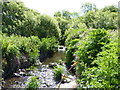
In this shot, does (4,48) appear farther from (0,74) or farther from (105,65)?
(105,65)

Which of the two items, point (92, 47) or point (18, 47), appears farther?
point (18, 47)

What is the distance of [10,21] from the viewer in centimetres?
1330

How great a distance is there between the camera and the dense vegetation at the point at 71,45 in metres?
2.08

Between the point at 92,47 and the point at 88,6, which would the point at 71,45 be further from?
the point at 88,6

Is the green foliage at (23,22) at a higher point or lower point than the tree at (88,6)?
lower

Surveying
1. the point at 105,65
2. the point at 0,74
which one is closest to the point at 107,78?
the point at 105,65

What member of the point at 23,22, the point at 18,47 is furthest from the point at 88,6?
the point at 18,47

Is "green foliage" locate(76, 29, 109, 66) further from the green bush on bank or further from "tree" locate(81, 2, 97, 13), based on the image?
"tree" locate(81, 2, 97, 13)

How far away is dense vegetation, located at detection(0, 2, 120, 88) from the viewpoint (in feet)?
6.82

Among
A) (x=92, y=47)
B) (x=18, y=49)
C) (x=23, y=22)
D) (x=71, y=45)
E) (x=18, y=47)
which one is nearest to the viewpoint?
(x=92, y=47)

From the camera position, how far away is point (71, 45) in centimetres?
712

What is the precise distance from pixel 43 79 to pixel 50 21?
11236 millimetres

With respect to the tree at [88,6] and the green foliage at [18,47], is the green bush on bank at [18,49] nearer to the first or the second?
the green foliage at [18,47]

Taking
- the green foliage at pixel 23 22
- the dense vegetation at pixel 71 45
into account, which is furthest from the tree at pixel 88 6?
the green foliage at pixel 23 22
